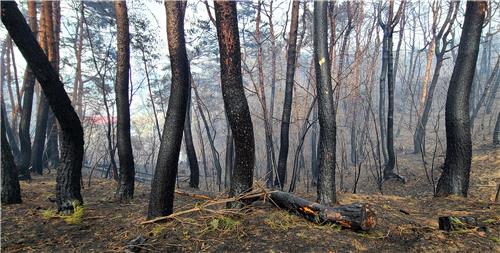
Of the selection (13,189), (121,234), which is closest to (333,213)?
(121,234)

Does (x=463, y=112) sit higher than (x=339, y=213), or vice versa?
(x=463, y=112)

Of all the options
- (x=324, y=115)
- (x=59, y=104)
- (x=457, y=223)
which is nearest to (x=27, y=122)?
(x=59, y=104)

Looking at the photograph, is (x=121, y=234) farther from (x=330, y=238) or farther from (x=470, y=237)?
(x=470, y=237)

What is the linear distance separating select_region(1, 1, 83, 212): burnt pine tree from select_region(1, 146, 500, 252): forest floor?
473mm

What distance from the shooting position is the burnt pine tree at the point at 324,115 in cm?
508

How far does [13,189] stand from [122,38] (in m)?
3.78

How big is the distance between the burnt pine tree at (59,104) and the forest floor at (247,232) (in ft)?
1.55

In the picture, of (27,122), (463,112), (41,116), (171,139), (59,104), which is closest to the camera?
(171,139)

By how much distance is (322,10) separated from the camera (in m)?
5.30

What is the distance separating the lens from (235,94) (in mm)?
4371

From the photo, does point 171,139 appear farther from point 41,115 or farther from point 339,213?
point 41,115

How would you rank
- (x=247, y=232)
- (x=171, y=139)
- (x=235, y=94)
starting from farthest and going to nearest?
(x=171, y=139) < (x=235, y=94) < (x=247, y=232)

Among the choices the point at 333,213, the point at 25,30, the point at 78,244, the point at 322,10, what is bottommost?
the point at 78,244

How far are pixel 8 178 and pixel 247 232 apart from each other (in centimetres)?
513
